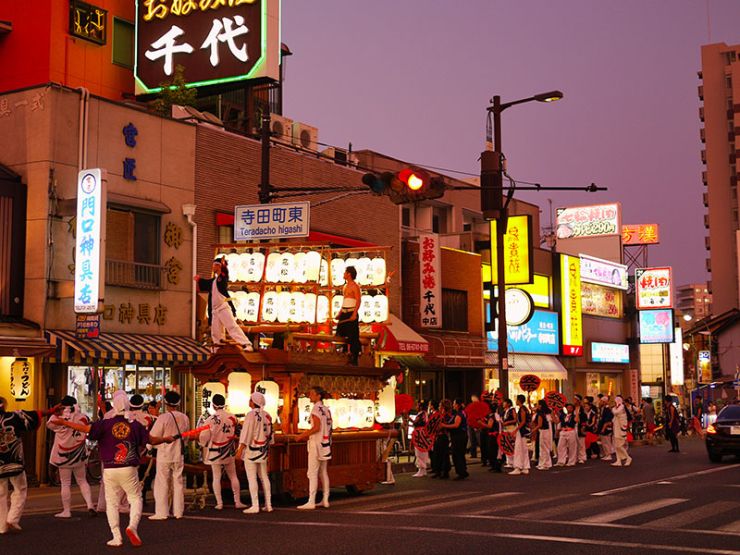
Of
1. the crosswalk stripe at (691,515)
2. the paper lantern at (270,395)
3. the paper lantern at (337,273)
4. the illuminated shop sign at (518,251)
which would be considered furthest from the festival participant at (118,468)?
the illuminated shop sign at (518,251)

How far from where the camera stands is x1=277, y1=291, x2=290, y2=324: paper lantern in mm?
20156

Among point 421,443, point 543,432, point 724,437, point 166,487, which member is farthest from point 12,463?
point 724,437

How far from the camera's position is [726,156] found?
319 ft

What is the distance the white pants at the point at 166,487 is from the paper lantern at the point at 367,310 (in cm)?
784

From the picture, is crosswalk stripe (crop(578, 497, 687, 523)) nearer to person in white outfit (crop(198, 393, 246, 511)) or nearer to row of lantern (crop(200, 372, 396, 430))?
row of lantern (crop(200, 372, 396, 430))

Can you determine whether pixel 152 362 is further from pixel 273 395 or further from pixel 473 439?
pixel 473 439

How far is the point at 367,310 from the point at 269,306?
3.24m

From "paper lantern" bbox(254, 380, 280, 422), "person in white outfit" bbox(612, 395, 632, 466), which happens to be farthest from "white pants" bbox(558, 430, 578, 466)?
"paper lantern" bbox(254, 380, 280, 422)

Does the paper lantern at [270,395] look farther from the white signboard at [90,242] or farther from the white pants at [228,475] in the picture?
the white signboard at [90,242]

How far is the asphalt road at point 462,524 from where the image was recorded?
12.3m

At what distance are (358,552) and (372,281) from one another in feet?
35.1

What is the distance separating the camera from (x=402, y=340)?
103ft

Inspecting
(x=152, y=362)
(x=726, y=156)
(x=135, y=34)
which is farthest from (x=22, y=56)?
(x=726, y=156)

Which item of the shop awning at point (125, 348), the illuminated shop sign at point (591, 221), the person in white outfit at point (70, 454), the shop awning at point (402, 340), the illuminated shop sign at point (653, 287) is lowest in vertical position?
the person in white outfit at point (70, 454)
